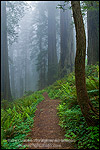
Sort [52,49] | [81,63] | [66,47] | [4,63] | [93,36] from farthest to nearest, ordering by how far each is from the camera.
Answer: [52,49] → [4,63] → [66,47] → [93,36] → [81,63]

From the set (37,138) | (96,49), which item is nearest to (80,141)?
(37,138)

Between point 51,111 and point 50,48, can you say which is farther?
point 50,48

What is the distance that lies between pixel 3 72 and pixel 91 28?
864 cm

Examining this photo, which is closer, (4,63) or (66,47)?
(66,47)

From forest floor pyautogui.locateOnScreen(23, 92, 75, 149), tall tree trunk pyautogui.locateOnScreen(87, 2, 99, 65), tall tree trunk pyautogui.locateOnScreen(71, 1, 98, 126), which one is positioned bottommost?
forest floor pyautogui.locateOnScreen(23, 92, 75, 149)

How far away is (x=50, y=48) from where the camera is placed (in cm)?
1686

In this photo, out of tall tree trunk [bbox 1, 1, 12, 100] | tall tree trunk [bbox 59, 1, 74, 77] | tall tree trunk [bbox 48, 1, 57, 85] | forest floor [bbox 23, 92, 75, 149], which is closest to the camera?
forest floor [bbox 23, 92, 75, 149]

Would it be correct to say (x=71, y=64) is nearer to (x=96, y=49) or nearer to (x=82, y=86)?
(x=96, y=49)

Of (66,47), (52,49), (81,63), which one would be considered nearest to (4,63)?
(66,47)

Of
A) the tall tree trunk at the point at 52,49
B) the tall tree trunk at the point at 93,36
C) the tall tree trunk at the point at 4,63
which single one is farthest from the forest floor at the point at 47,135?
the tall tree trunk at the point at 52,49

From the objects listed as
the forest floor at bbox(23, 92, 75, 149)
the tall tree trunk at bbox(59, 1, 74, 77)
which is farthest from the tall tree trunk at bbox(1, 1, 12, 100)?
the forest floor at bbox(23, 92, 75, 149)

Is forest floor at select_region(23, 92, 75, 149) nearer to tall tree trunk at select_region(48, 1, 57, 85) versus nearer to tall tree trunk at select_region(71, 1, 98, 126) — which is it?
tall tree trunk at select_region(71, 1, 98, 126)

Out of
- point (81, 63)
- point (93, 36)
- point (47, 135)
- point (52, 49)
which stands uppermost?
point (52, 49)

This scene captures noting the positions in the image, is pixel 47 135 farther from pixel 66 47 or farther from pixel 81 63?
pixel 66 47
